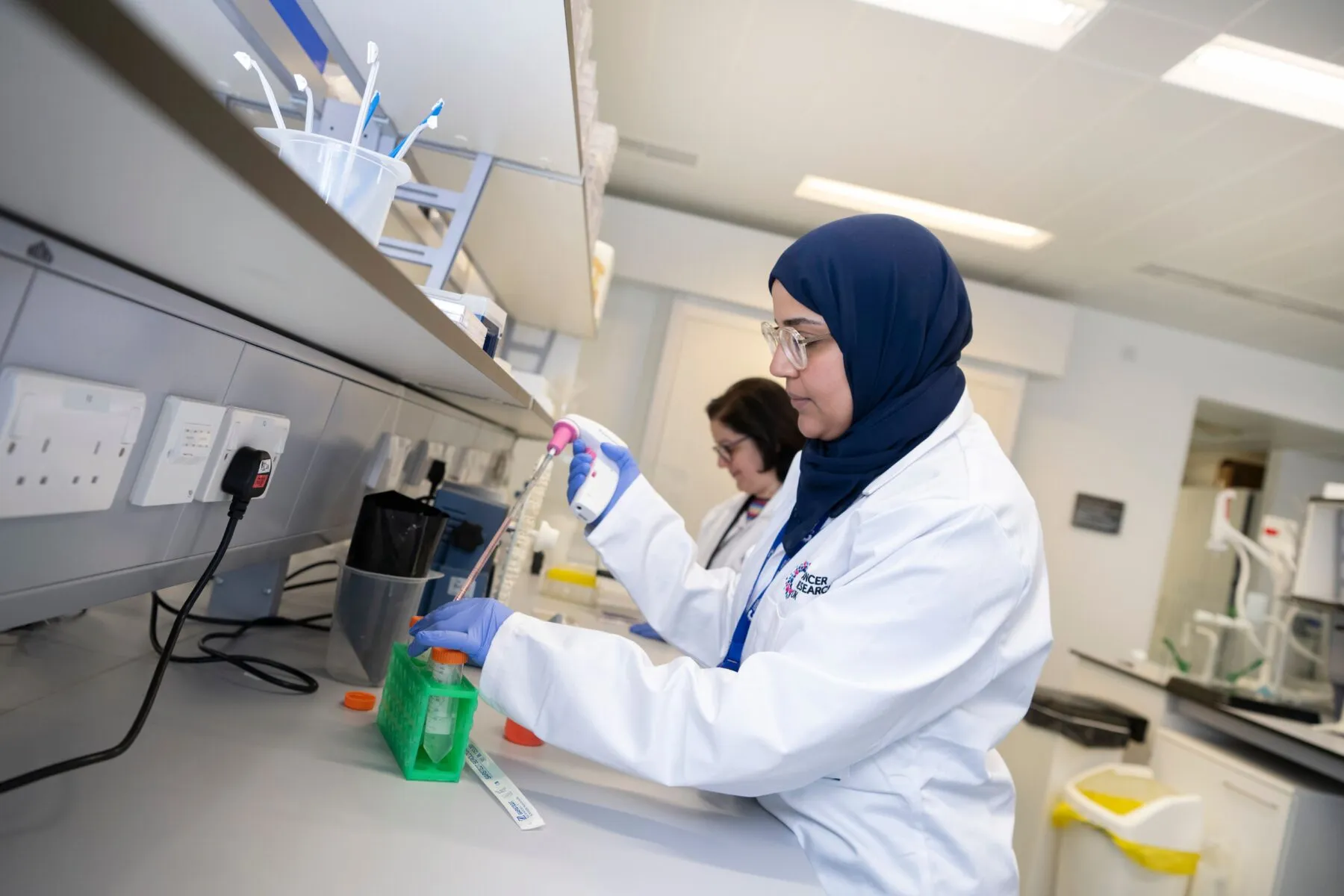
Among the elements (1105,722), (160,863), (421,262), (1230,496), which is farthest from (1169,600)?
(160,863)

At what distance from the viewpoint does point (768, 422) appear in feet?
8.13

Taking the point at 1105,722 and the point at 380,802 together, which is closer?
the point at 380,802

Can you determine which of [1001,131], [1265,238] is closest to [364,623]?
[1001,131]

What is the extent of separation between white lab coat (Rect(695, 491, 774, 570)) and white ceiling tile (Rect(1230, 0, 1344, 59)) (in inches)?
72.9

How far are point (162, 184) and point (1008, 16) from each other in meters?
2.62

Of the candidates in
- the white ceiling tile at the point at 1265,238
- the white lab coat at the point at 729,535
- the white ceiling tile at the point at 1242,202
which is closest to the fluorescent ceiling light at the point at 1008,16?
the white ceiling tile at the point at 1242,202

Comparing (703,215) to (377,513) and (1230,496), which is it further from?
(377,513)

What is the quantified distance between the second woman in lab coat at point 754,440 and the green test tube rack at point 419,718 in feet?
5.21

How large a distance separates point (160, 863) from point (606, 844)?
382 mm

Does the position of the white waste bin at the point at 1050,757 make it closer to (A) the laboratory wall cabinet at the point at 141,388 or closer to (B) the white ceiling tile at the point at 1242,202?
(B) the white ceiling tile at the point at 1242,202

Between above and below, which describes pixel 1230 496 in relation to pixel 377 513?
above

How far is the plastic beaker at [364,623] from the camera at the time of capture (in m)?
1.04

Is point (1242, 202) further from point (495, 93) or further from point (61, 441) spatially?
point (61, 441)

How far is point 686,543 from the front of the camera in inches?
58.0
